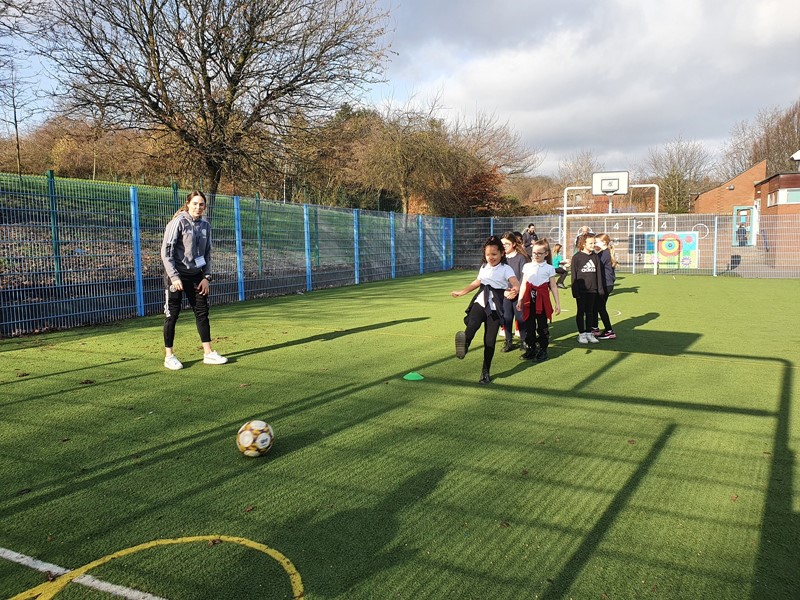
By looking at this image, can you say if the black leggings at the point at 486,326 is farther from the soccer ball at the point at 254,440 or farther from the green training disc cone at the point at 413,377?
the soccer ball at the point at 254,440

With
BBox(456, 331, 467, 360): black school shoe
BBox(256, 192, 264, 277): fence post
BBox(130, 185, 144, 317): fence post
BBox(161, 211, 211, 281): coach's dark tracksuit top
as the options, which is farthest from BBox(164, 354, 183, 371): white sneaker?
BBox(256, 192, 264, 277): fence post

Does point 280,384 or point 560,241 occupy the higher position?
point 560,241

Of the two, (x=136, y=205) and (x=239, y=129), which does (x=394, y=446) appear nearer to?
(x=136, y=205)

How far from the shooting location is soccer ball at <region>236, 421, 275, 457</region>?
3.81 meters

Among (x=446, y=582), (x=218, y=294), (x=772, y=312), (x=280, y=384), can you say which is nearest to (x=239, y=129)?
(x=218, y=294)

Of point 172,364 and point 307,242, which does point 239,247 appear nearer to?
point 307,242

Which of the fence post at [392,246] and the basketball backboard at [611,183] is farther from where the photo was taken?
the basketball backboard at [611,183]

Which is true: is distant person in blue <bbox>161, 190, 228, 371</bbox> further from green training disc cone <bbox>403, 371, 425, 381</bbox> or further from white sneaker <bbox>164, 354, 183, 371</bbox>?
green training disc cone <bbox>403, 371, 425, 381</bbox>

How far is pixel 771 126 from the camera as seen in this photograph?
164ft

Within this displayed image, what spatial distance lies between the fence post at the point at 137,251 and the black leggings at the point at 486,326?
23.8ft

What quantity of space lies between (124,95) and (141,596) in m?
15.1

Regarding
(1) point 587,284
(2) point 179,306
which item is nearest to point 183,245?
(2) point 179,306

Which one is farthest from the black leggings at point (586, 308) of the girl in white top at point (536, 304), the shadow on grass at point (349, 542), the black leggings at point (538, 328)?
the shadow on grass at point (349, 542)

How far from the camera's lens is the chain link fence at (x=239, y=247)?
8.63m
